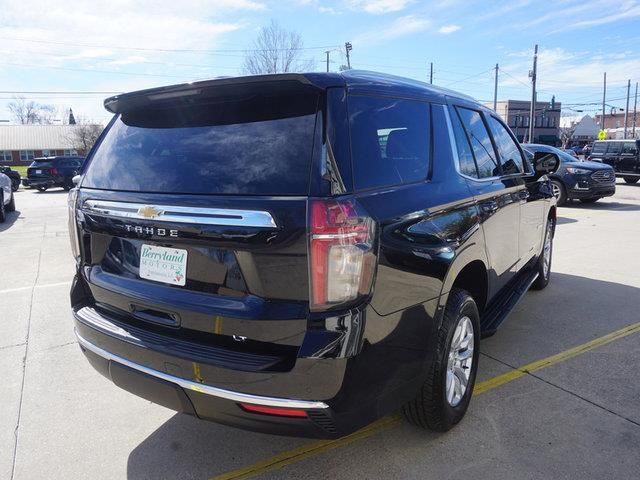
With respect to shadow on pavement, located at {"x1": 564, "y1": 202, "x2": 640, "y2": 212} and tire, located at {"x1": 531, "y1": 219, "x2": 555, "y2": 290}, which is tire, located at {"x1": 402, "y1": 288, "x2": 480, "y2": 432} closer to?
tire, located at {"x1": 531, "y1": 219, "x2": 555, "y2": 290}

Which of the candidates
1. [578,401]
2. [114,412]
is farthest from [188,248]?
[578,401]

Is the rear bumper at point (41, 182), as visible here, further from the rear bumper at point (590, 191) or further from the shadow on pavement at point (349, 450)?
the shadow on pavement at point (349, 450)

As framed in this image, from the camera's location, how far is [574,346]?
4.20 m

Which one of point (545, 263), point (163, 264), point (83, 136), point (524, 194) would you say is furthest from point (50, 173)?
point (83, 136)

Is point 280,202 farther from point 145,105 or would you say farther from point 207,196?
point 145,105

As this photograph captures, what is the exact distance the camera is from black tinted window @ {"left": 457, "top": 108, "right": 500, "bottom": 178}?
11.5 ft

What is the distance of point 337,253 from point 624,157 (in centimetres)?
2377

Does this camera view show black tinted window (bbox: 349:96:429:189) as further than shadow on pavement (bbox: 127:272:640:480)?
No

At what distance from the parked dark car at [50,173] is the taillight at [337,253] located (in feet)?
82.8

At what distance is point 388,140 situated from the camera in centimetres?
253

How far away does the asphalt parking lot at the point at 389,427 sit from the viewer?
268 cm

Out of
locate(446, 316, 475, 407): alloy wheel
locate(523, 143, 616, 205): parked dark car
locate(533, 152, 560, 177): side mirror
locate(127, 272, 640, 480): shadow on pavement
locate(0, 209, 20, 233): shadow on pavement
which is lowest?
locate(127, 272, 640, 480): shadow on pavement

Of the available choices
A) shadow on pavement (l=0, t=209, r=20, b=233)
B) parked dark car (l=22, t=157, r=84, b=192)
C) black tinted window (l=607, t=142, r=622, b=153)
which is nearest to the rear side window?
black tinted window (l=607, t=142, r=622, b=153)

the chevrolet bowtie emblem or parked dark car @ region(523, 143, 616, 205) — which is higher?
the chevrolet bowtie emblem
